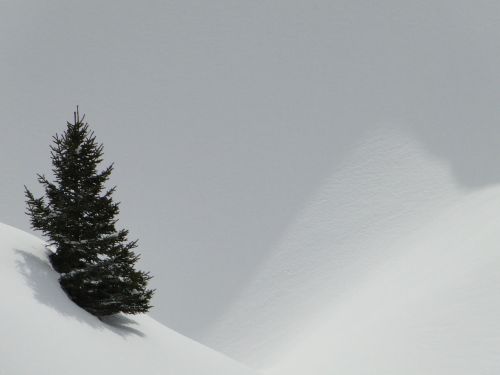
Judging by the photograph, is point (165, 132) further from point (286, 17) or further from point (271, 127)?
point (286, 17)

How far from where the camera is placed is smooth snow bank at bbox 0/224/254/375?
799 centimetres

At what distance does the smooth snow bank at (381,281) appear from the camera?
21.2 m

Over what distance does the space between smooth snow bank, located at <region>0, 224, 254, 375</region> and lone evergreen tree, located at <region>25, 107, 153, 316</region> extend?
450 mm

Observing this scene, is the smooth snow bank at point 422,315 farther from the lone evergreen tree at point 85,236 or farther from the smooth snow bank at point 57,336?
the lone evergreen tree at point 85,236

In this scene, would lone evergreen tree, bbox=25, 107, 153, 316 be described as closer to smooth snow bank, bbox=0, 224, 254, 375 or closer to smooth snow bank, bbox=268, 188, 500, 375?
smooth snow bank, bbox=0, 224, 254, 375

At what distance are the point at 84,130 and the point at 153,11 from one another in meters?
46.1

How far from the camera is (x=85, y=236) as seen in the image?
11688 millimetres

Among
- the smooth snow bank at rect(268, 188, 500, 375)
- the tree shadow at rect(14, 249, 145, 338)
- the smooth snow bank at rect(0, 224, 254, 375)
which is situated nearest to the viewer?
A: the smooth snow bank at rect(0, 224, 254, 375)

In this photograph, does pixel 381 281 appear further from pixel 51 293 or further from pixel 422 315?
pixel 51 293

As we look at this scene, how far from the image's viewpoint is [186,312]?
36.5 metres

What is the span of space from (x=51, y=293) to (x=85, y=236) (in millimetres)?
1776

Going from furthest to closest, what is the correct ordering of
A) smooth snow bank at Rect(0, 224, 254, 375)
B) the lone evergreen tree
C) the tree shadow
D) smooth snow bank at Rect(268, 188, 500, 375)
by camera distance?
smooth snow bank at Rect(268, 188, 500, 375) < the lone evergreen tree < the tree shadow < smooth snow bank at Rect(0, 224, 254, 375)

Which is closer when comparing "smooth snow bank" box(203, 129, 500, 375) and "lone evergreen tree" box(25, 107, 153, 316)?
"lone evergreen tree" box(25, 107, 153, 316)

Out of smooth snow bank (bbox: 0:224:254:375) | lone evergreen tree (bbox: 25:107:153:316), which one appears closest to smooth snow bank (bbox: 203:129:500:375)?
smooth snow bank (bbox: 0:224:254:375)
